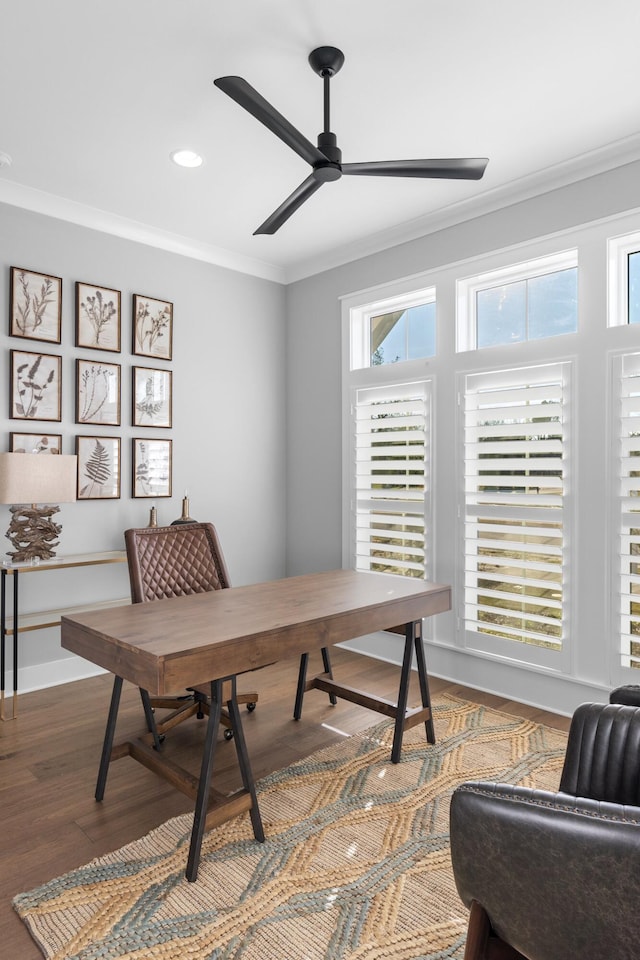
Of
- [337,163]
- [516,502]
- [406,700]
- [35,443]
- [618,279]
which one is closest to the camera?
[337,163]

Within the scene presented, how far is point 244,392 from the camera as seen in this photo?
14.8 feet

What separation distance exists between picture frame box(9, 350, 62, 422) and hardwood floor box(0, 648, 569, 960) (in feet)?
5.34

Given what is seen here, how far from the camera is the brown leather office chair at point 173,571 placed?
2654 millimetres

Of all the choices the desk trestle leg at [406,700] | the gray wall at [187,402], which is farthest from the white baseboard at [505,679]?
the gray wall at [187,402]

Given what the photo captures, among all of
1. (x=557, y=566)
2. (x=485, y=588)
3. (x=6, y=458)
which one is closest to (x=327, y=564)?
(x=485, y=588)

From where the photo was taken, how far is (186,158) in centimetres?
298

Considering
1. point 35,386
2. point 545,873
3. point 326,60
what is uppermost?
point 326,60

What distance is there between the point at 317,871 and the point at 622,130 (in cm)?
332

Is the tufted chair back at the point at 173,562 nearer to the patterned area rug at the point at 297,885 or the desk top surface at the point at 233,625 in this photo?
the desk top surface at the point at 233,625

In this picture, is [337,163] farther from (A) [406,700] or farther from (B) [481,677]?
(B) [481,677]

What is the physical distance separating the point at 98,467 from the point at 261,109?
7.96 ft

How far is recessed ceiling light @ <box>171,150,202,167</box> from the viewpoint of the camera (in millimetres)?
2926

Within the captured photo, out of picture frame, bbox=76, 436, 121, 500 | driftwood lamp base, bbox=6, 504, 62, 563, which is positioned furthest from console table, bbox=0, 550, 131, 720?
picture frame, bbox=76, 436, 121, 500

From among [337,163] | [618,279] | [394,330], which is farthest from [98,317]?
[618,279]
